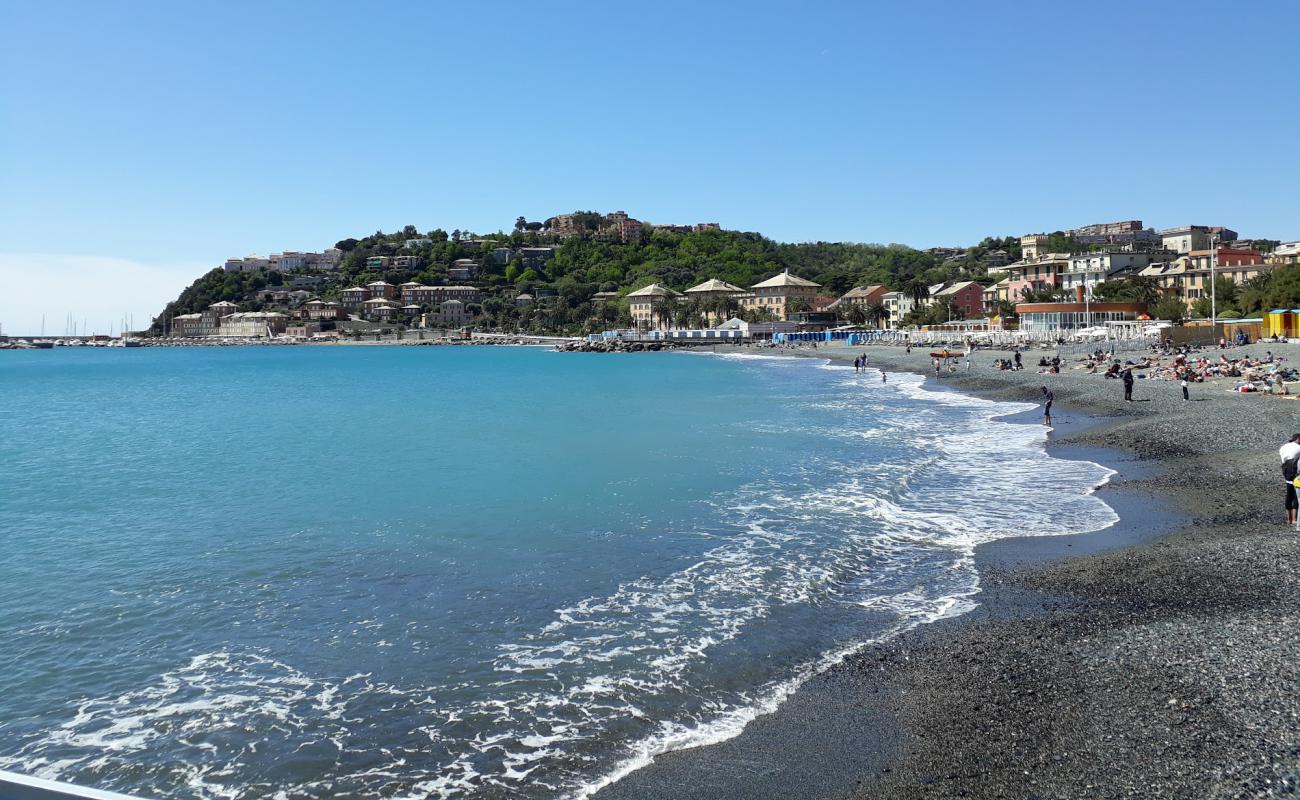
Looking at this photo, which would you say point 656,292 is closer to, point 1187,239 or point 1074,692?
point 1187,239

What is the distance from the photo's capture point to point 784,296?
13988cm

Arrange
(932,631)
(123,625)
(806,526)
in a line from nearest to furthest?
(932,631) < (123,625) < (806,526)

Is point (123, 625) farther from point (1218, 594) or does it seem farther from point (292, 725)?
point (1218, 594)

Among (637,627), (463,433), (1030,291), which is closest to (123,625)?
(637,627)

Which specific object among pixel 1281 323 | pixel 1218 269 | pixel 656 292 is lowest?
pixel 1281 323

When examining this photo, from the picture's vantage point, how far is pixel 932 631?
9.85 m

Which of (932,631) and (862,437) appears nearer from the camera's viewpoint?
(932,631)

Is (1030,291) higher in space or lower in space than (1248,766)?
higher

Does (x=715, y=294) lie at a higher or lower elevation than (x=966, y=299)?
higher

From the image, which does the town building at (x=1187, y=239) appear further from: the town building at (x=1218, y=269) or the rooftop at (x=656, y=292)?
the rooftop at (x=656, y=292)

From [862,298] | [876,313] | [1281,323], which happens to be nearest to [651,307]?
[862,298]

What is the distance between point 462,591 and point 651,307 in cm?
14778

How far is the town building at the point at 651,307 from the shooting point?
156375mm

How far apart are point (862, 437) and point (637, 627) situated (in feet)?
60.3
